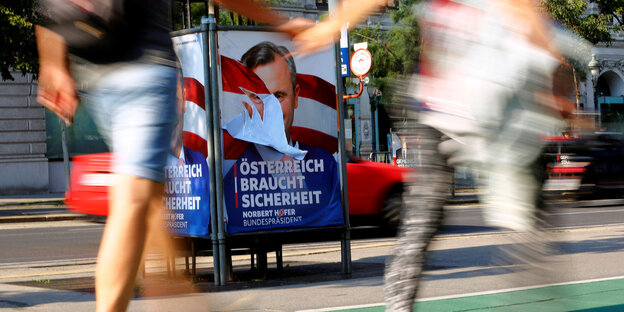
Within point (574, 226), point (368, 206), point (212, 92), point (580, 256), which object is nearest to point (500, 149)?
point (212, 92)

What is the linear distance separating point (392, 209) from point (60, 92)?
10724 mm

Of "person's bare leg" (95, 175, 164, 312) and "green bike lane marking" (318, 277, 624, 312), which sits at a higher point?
"person's bare leg" (95, 175, 164, 312)

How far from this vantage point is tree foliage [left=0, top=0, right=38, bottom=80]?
20156 millimetres

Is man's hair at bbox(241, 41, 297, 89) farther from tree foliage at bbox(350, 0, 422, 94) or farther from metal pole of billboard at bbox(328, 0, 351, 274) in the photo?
tree foliage at bbox(350, 0, 422, 94)

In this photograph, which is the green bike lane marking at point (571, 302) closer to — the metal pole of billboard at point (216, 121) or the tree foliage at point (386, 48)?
the metal pole of billboard at point (216, 121)

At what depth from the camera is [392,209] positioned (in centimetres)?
1290

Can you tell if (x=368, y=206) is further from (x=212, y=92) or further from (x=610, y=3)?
(x=610, y=3)

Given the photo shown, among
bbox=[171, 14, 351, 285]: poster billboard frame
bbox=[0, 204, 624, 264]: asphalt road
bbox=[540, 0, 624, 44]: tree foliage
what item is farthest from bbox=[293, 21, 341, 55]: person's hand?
bbox=[540, 0, 624, 44]: tree foliage

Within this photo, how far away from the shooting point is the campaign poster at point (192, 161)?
23.9 ft

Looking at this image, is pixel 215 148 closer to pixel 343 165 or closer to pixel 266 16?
pixel 343 165

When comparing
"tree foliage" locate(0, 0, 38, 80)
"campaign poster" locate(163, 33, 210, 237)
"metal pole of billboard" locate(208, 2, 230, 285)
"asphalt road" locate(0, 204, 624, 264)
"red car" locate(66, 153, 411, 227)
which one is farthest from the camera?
"tree foliage" locate(0, 0, 38, 80)

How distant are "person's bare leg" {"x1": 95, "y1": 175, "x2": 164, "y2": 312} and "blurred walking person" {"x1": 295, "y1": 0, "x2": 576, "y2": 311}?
93 centimetres

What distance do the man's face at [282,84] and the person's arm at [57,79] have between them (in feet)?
15.9

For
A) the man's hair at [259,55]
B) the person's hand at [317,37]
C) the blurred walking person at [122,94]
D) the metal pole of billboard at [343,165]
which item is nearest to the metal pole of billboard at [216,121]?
the man's hair at [259,55]
